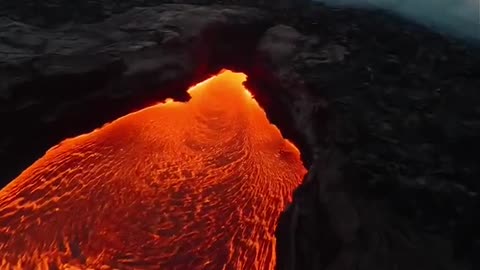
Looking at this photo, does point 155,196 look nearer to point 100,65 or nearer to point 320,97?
point 100,65

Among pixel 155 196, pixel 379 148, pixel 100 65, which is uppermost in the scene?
pixel 100 65

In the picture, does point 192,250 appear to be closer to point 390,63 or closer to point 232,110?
point 232,110

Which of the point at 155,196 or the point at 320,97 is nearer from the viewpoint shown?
the point at 155,196

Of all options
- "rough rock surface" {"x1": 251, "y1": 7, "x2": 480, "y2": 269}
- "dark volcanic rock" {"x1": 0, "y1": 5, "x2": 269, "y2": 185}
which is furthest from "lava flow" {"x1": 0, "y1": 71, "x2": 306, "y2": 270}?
"rough rock surface" {"x1": 251, "y1": 7, "x2": 480, "y2": 269}

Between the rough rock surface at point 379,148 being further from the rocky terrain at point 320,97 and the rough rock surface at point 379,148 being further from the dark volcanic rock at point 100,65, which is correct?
the dark volcanic rock at point 100,65

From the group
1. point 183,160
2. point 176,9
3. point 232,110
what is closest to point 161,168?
point 183,160

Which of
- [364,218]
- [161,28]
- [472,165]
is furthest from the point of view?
[161,28]

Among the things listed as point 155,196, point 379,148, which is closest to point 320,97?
→ point 379,148
